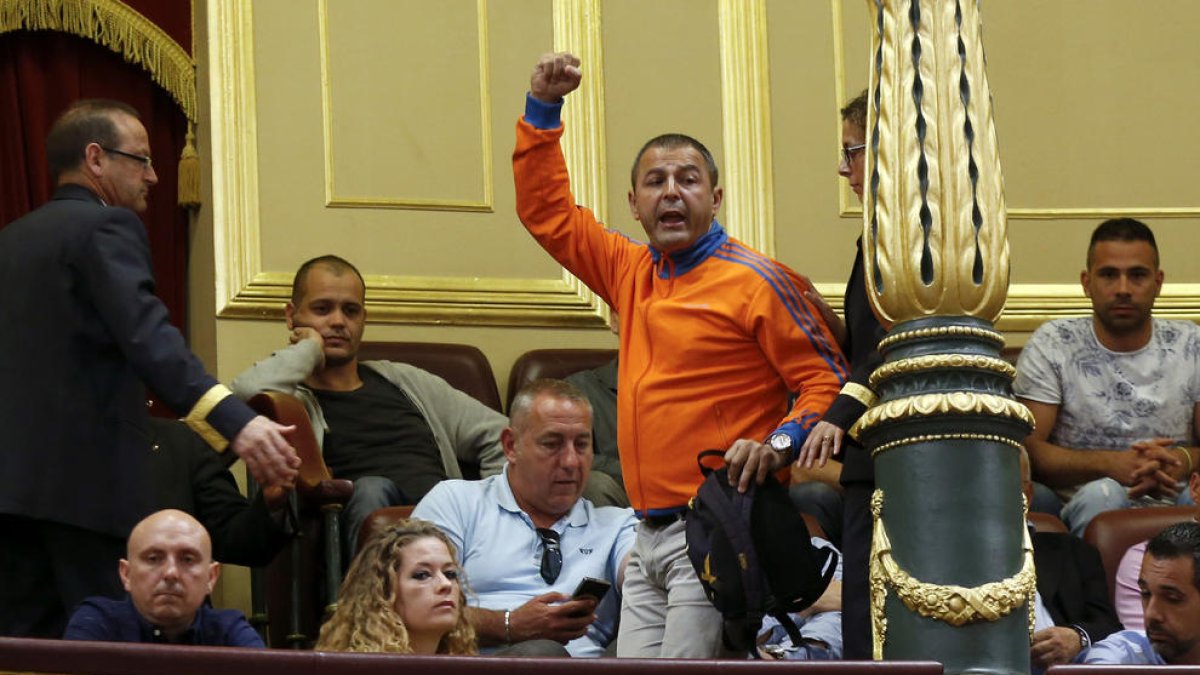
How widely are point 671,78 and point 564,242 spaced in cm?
270

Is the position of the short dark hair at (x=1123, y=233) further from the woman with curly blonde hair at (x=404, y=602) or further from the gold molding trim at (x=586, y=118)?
the woman with curly blonde hair at (x=404, y=602)

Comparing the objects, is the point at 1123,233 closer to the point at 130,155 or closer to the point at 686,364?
the point at 686,364

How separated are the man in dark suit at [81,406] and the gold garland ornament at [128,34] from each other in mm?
3007

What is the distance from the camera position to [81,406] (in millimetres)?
4508

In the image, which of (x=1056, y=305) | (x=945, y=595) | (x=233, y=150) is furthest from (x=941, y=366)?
(x=1056, y=305)

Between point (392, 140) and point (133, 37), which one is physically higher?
point (133, 37)

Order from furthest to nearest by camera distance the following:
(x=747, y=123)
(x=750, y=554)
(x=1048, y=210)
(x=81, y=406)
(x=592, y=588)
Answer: (x=1048, y=210), (x=747, y=123), (x=592, y=588), (x=81, y=406), (x=750, y=554)

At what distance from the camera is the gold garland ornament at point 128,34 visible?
7.58 metres

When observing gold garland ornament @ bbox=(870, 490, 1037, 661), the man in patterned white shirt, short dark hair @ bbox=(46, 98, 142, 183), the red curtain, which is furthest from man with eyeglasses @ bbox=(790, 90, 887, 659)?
the red curtain

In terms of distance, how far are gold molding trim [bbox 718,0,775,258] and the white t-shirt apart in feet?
3.95

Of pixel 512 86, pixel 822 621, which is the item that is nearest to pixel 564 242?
pixel 822 621

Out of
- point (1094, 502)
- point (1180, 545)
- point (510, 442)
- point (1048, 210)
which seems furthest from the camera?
point (1048, 210)

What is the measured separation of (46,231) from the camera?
180 inches

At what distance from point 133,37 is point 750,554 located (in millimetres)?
4207
